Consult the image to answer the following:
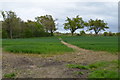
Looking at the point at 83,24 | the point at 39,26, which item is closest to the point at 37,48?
the point at 39,26

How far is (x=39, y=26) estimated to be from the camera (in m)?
60.5

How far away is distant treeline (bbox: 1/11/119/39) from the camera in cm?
4888

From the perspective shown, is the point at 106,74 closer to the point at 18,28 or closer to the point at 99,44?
the point at 99,44

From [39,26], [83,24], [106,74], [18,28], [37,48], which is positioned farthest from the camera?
[83,24]

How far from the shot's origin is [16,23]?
49094mm

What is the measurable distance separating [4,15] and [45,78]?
A: 46845mm

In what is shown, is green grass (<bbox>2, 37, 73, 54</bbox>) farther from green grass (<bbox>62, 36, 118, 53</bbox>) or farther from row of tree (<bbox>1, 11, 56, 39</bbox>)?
row of tree (<bbox>1, 11, 56, 39</bbox>)

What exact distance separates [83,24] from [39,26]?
61.7ft

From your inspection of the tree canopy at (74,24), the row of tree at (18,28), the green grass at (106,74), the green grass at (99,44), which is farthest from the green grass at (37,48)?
the tree canopy at (74,24)

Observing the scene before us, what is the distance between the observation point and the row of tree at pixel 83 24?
65.7 m

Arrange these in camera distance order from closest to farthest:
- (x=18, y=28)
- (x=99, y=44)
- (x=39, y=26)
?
(x=99, y=44), (x=18, y=28), (x=39, y=26)

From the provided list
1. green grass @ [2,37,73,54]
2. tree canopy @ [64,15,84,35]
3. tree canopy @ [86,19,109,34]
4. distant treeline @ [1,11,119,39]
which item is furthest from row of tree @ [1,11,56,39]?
green grass @ [2,37,73,54]

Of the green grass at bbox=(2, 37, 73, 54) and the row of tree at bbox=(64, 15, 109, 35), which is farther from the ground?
the row of tree at bbox=(64, 15, 109, 35)

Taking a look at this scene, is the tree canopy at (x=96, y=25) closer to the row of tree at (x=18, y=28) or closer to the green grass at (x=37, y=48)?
the row of tree at (x=18, y=28)
